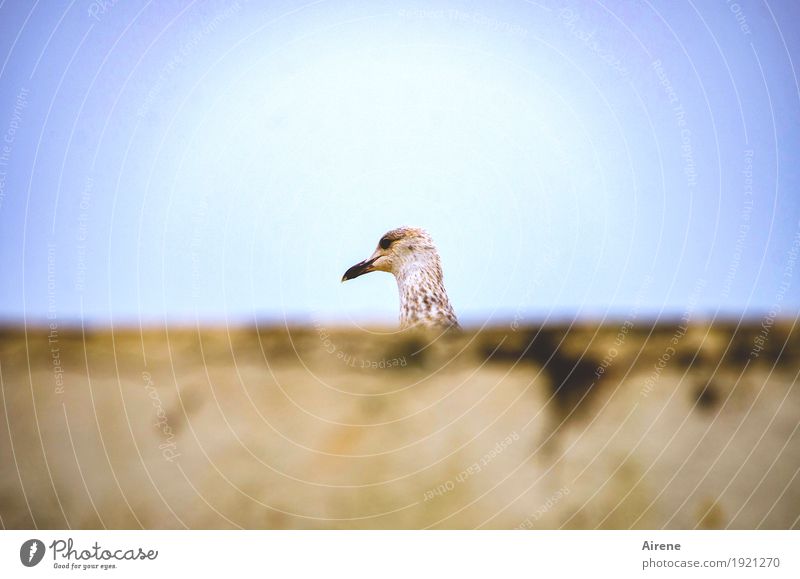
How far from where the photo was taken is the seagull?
6.24ft

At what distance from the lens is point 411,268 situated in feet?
6.43

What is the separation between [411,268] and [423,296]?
93mm

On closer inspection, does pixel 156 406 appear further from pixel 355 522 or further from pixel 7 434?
pixel 355 522

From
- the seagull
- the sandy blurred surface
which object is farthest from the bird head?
the sandy blurred surface

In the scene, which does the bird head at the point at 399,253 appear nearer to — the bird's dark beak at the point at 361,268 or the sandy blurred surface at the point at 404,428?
the bird's dark beak at the point at 361,268

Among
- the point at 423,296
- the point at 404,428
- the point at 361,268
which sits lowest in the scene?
the point at 404,428

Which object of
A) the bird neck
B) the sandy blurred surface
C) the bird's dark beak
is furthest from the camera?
the bird's dark beak

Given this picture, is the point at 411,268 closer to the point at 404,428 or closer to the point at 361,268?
the point at 361,268

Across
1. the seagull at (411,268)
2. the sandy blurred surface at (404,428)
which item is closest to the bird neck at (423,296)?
the seagull at (411,268)

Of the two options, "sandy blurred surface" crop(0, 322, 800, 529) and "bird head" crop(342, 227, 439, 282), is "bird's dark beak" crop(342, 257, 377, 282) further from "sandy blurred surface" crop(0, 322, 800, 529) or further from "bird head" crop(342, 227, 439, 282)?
"sandy blurred surface" crop(0, 322, 800, 529)

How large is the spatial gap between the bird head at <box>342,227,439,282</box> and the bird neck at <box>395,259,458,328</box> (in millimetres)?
11

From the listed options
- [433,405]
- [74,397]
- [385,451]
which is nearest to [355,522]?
[385,451]

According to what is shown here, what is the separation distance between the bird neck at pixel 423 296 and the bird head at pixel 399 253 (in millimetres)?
11

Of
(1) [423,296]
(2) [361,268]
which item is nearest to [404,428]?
(1) [423,296]
